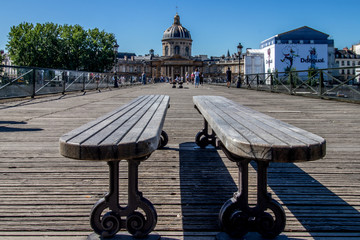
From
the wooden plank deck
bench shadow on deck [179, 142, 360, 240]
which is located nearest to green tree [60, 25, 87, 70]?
the wooden plank deck

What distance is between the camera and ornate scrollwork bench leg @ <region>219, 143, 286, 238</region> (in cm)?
217

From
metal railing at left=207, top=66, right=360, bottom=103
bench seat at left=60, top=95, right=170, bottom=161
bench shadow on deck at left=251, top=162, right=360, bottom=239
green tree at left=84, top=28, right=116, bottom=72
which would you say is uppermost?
green tree at left=84, top=28, right=116, bottom=72

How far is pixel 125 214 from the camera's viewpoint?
222cm

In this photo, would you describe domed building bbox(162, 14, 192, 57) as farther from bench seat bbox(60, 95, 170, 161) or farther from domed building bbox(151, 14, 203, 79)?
bench seat bbox(60, 95, 170, 161)

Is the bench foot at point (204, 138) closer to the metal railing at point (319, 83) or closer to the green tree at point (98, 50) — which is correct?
the metal railing at point (319, 83)

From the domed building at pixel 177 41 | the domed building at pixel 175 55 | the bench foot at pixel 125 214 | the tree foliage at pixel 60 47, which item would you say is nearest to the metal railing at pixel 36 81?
the bench foot at pixel 125 214

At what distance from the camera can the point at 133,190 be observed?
7.22ft

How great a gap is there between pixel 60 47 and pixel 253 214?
213 feet

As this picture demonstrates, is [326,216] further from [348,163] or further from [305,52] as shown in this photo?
[305,52]

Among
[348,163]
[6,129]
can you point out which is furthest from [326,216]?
[6,129]

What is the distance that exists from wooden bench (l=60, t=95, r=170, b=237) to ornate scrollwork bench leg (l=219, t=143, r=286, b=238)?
456 millimetres

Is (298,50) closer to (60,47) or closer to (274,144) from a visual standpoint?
(60,47)

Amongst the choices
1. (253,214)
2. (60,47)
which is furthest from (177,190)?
(60,47)

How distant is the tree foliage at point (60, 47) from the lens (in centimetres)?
5906
